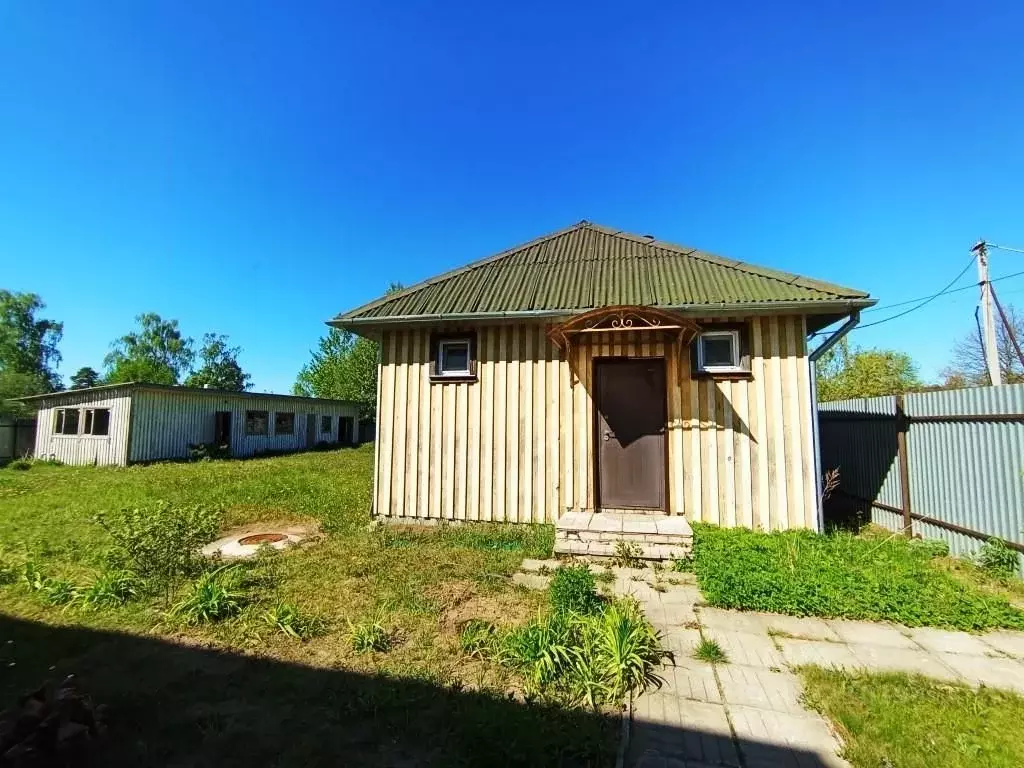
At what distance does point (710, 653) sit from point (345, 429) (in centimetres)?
2731

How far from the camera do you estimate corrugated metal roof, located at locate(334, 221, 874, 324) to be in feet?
19.0

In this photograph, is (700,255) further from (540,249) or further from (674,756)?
(674,756)

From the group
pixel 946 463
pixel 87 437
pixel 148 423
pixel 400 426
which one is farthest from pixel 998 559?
pixel 87 437

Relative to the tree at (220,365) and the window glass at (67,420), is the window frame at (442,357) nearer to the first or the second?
the window glass at (67,420)

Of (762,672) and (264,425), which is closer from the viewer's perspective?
(762,672)

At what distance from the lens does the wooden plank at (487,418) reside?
6277 mm

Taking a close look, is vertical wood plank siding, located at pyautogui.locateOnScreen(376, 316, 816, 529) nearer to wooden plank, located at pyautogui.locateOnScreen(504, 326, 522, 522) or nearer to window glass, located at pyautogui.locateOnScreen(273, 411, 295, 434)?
wooden plank, located at pyautogui.locateOnScreen(504, 326, 522, 522)

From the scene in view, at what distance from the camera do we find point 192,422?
58.5 ft

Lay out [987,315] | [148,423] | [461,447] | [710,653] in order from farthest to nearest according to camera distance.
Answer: [148,423] → [987,315] → [461,447] → [710,653]

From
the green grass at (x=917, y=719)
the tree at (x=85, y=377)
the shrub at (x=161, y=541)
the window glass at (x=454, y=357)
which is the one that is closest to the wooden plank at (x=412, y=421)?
the window glass at (x=454, y=357)

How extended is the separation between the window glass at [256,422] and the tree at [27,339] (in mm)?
27753

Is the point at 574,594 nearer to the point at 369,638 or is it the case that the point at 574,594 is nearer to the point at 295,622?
the point at 369,638

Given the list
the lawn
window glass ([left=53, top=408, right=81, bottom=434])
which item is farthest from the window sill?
window glass ([left=53, top=408, right=81, bottom=434])

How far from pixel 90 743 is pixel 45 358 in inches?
2099
